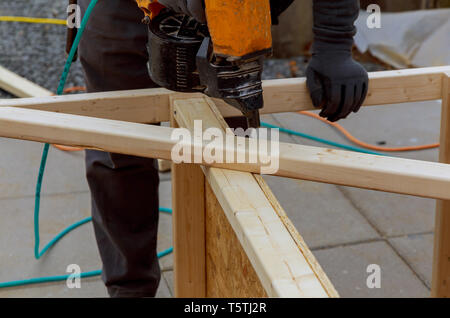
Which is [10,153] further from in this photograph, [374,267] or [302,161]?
[302,161]

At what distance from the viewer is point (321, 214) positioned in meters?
2.82

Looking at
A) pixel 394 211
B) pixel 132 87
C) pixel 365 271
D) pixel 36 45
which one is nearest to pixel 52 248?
pixel 132 87

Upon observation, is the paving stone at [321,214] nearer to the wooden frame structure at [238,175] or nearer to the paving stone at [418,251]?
the paving stone at [418,251]

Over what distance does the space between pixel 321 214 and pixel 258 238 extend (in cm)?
184

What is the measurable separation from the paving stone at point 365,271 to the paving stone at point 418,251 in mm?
32

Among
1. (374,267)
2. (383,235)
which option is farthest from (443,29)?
(374,267)

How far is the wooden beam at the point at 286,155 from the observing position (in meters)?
1.19

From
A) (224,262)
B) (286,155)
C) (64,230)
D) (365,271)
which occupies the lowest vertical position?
(365,271)

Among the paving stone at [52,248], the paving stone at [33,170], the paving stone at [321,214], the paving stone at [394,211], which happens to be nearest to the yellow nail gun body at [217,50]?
the paving stone at [52,248]

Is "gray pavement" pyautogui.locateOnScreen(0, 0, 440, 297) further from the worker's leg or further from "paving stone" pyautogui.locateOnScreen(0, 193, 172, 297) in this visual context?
the worker's leg

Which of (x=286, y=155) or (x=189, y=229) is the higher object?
(x=286, y=155)

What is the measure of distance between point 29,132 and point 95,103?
28 centimetres

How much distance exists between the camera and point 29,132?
4.31 feet

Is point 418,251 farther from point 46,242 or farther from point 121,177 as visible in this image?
point 46,242
